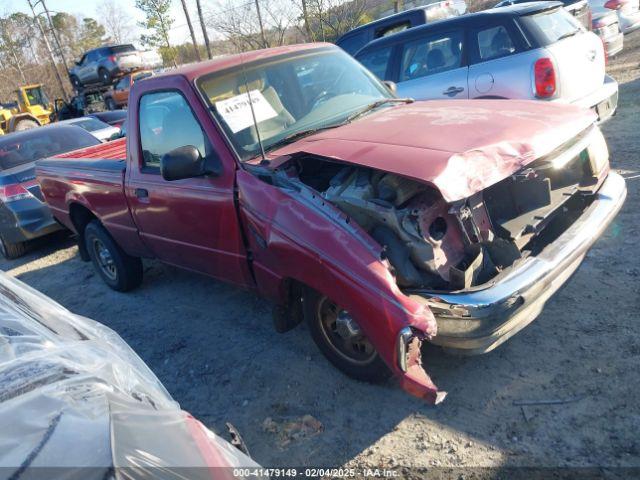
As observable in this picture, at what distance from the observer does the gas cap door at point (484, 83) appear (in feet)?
Answer: 19.2

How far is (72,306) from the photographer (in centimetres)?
528

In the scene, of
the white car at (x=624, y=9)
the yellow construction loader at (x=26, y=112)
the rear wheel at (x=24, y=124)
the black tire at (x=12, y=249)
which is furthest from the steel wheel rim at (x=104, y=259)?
the rear wheel at (x=24, y=124)

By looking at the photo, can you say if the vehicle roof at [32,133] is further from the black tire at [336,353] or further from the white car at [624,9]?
the white car at [624,9]

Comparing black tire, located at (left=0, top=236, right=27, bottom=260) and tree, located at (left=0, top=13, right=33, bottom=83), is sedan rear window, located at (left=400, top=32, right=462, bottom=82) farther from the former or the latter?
tree, located at (left=0, top=13, right=33, bottom=83)

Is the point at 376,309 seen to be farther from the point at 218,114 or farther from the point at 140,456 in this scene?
the point at 218,114

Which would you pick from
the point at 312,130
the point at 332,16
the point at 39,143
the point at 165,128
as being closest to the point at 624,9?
the point at 332,16

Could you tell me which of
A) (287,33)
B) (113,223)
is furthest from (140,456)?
(287,33)

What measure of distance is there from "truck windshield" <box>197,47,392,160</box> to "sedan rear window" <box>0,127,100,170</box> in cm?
521

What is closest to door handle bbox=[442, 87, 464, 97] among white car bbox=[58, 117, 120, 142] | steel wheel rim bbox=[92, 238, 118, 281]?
steel wheel rim bbox=[92, 238, 118, 281]

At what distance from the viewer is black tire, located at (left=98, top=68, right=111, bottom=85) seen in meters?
24.6

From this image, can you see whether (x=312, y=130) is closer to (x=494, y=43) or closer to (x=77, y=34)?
(x=494, y=43)

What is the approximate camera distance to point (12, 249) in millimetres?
7309

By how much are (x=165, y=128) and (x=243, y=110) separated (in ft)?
2.55

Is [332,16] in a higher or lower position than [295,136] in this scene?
higher
